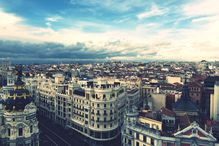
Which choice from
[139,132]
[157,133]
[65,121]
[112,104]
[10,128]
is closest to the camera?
[157,133]

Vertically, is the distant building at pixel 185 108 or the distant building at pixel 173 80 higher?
the distant building at pixel 173 80

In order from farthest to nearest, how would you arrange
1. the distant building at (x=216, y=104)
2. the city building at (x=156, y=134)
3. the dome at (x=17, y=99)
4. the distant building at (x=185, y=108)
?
the distant building at (x=185, y=108) < the distant building at (x=216, y=104) < the dome at (x=17, y=99) < the city building at (x=156, y=134)

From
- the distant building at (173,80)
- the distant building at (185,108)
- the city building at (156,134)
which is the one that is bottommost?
the city building at (156,134)

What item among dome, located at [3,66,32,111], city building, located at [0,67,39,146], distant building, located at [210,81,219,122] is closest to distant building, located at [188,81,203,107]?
distant building, located at [210,81,219,122]

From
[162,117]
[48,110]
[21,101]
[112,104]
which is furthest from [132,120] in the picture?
[48,110]

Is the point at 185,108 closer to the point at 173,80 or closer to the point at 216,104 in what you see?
the point at 216,104

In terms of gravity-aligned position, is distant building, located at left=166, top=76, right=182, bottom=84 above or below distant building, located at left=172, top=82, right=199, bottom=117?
above

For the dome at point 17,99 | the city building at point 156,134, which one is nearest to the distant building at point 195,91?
the city building at point 156,134

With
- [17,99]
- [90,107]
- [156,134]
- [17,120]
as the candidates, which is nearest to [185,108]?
[156,134]

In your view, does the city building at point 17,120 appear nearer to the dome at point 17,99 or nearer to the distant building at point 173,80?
the dome at point 17,99

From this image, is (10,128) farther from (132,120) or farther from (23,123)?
(132,120)

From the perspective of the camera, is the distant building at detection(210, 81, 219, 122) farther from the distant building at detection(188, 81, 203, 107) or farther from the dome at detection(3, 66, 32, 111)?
the dome at detection(3, 66, 32, 111)
